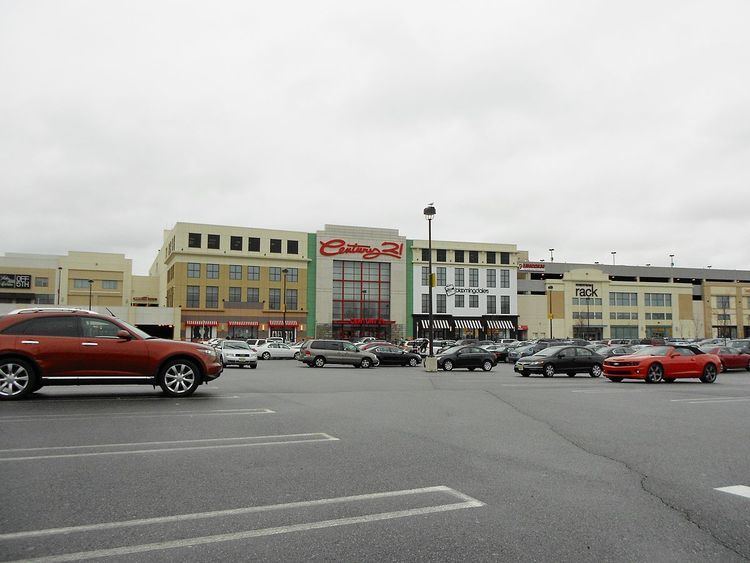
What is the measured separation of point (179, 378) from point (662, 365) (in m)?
16.8

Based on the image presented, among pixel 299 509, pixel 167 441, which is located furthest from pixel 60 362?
pixel 299 509

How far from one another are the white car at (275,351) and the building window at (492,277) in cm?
5114

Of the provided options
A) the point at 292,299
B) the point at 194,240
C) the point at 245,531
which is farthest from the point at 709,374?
the point at 194,240

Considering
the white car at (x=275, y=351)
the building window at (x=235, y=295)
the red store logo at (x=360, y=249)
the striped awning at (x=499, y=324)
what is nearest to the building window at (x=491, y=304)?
the striped awning at (x=499, y=324)

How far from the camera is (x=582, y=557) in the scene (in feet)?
13.0

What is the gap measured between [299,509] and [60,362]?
9.14 metres

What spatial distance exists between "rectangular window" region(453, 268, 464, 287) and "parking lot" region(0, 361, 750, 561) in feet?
254

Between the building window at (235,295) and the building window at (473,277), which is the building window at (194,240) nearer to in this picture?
the building window at (235,295)

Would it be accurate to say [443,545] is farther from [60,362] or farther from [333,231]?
[333,231]

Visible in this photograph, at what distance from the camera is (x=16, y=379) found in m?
11.7

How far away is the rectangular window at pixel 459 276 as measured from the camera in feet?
290

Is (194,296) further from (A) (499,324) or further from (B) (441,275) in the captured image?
(A) (499,324)

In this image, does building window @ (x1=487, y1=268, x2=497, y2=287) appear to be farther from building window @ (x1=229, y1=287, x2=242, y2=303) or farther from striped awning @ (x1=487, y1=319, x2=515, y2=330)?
building window @ (x1=229, y1=287, x2=242, y2=303)

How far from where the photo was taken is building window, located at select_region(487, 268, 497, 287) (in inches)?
3561
